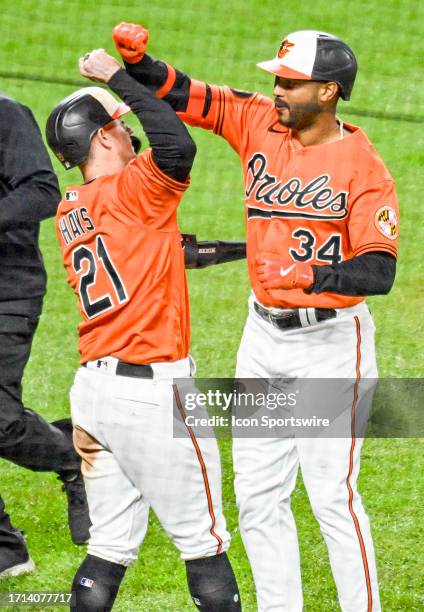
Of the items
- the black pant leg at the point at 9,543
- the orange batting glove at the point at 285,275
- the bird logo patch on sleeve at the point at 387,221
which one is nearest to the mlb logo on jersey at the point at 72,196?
the orange batting glove at the point at 285,275

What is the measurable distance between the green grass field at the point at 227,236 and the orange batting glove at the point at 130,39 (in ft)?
6.97

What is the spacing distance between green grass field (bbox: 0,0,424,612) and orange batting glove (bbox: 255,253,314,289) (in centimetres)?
148

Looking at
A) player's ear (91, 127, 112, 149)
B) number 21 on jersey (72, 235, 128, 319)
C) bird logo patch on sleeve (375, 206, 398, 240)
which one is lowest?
number 21 on jersey (72, 235, 128, 319)

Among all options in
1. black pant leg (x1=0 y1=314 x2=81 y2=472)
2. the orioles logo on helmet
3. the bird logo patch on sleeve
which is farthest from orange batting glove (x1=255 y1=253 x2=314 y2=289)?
black pant leg (x1=0 y1=314 x2=81 y2=472)

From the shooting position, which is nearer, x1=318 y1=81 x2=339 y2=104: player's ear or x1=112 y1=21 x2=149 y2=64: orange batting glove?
x1=112 y1=21 x2=149 y2=64: orange batting glove

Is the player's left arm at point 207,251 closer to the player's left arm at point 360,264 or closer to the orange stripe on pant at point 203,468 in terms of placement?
the player's left arm at point 360,264

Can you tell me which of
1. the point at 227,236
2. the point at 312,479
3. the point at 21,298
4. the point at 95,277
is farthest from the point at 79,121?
the point at 227,236

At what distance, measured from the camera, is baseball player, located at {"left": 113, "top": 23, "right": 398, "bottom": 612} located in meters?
4.23

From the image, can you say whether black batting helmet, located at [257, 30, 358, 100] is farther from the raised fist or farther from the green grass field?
the green grass field

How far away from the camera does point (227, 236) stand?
28.0 feet

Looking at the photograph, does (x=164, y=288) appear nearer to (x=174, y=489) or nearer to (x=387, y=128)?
(x=174, y=489)

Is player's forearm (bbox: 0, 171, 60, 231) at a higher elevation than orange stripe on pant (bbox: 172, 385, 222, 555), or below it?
higher

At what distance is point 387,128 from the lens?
32.6 ft

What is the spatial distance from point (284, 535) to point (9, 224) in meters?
1.53
